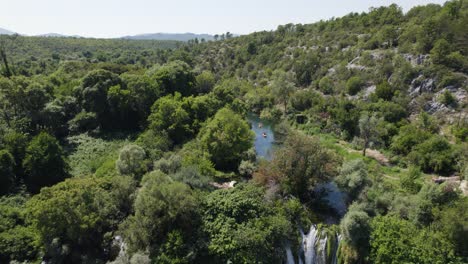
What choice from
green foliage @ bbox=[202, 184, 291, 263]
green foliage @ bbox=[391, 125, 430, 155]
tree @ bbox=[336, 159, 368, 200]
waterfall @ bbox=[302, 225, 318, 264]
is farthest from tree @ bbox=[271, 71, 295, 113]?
green foliage @ bbox=[202, 184, 291, 263]

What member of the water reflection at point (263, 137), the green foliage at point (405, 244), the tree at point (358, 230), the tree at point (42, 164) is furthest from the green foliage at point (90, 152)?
the green foliage at point (405, 244)

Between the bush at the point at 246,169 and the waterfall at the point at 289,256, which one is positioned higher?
the bush at the point at 246,169

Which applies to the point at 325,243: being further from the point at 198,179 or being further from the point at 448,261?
the point at 198,179

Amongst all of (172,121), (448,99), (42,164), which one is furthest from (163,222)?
(448,99)

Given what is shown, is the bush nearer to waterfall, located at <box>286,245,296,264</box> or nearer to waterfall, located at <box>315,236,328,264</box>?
waterfall, located at <box>286,245,296,264</box>

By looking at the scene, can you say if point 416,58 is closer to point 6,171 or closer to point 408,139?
point 408,139

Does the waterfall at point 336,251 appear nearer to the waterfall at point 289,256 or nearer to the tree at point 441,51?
the waterfall at point 289,256
